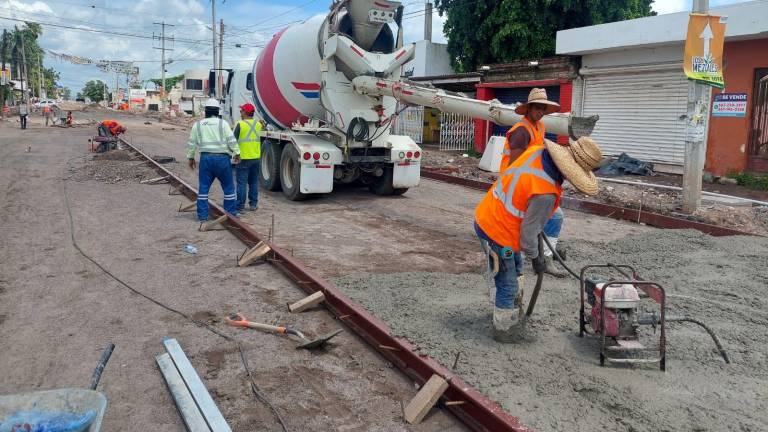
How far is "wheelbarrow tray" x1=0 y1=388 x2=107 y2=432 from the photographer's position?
248cm

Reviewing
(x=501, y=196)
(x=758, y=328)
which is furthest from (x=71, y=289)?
(x=758, y=328)

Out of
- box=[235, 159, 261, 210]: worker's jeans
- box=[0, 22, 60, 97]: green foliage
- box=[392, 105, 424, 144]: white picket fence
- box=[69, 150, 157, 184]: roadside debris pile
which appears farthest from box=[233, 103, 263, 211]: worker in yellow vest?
box=[0, 22, 60, 97]: green foliage

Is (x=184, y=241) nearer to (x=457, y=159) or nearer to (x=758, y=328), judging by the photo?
(x=758, y=328)

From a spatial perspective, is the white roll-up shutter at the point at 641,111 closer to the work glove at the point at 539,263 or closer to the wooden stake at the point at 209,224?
the wooden stake at the point at 209,224

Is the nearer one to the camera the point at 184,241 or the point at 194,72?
the point at 184,241

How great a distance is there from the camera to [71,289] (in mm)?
5789

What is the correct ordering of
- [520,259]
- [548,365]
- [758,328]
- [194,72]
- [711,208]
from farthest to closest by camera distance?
[194,72]
[711,208]
[758,328]
[520,259]
[548,365]

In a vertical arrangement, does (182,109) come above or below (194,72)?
below

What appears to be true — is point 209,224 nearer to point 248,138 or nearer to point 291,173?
point 248,138

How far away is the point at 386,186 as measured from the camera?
38.8 ft

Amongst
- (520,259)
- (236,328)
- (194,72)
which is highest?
(194,72)

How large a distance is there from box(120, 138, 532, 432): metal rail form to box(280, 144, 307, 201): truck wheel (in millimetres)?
4074

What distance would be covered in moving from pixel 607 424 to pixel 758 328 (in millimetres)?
2145

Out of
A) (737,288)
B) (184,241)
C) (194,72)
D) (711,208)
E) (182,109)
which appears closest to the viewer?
(737,288)
